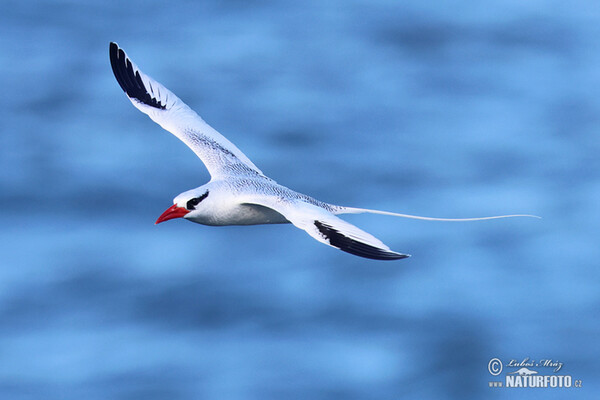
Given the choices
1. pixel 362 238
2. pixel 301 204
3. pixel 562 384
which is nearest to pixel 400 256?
pixel 362 238

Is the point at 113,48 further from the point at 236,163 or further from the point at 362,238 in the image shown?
the point at 362,238

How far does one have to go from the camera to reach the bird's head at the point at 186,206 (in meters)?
13.0

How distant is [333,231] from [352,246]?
0.40m

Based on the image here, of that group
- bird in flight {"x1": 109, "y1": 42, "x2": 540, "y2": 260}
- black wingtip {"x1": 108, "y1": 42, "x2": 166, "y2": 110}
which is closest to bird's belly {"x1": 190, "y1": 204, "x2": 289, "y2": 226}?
bird in flight {"x1": 109, "y1": 42, "x2": 540, "y2": 260}

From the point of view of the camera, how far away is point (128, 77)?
1650 centimetres

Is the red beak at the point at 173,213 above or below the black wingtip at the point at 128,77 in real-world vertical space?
below

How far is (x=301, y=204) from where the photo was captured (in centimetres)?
1259

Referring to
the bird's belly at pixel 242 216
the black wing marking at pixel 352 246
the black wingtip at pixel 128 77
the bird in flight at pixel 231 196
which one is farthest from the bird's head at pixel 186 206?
the black wingtip at pixel 128 77

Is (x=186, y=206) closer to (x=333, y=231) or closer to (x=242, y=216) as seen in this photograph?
(x=242, y=216)

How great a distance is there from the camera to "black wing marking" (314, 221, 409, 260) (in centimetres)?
1095

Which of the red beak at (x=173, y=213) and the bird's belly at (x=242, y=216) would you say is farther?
the bird's belly at (x=242, y=216)

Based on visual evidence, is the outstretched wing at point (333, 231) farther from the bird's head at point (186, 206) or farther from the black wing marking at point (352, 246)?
the bird's head at point (186, 206)

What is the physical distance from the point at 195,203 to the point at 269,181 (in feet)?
5.14

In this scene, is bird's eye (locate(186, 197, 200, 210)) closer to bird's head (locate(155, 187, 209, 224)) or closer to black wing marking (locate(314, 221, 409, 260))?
bird's head (locate(155, 187, 209, 224))
